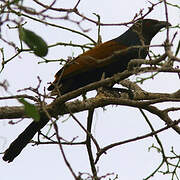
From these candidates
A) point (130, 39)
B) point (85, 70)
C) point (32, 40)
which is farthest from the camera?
point (130, 39)

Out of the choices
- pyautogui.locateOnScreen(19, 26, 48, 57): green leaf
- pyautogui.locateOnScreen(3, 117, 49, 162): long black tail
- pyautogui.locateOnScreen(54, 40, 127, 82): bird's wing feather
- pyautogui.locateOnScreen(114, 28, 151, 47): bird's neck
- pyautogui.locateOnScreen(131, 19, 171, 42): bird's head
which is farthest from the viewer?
pyautogui.locateOnScreen(131, 19, 171, 42): bird's head

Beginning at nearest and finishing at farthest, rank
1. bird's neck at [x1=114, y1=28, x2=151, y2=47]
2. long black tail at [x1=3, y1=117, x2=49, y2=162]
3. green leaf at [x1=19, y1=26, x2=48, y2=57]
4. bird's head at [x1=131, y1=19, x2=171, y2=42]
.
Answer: green leaf at [x1=19, y1=26, x2=48, y2=57]
long black tail at [x1=3, y1=117, x2=49, y2=162]
bird's neck at [x1=114, y1=28, x2=151, y2=47]
bird's head at [x1=131, y1=19, x2=171, y2=42]

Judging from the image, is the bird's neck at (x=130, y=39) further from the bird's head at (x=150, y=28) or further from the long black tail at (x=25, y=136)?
the long black tail at (x=25, y=136)

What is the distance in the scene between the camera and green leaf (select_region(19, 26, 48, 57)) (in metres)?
2.10

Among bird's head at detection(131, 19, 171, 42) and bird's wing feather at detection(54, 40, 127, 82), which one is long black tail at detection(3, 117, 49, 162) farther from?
bird's head at detection(131, 19, 171, 42)

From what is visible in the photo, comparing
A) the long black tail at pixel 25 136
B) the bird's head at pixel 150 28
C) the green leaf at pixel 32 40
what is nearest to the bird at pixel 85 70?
the long black tail at pixel 25 136

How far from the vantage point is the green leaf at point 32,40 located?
210 centimetres

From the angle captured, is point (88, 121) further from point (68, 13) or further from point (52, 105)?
point (68, 13)

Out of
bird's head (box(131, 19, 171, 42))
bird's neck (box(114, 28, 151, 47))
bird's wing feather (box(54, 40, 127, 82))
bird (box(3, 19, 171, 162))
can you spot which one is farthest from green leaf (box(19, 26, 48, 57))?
bird's head (box(131, 19, 171, 42))

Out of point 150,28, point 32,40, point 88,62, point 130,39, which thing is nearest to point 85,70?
point 88,62

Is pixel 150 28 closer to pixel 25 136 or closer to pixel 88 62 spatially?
pixel 88 62

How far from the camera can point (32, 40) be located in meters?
2.13

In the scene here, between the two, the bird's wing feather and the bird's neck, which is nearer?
the bird's wing feather

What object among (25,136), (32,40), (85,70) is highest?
(85,70)
